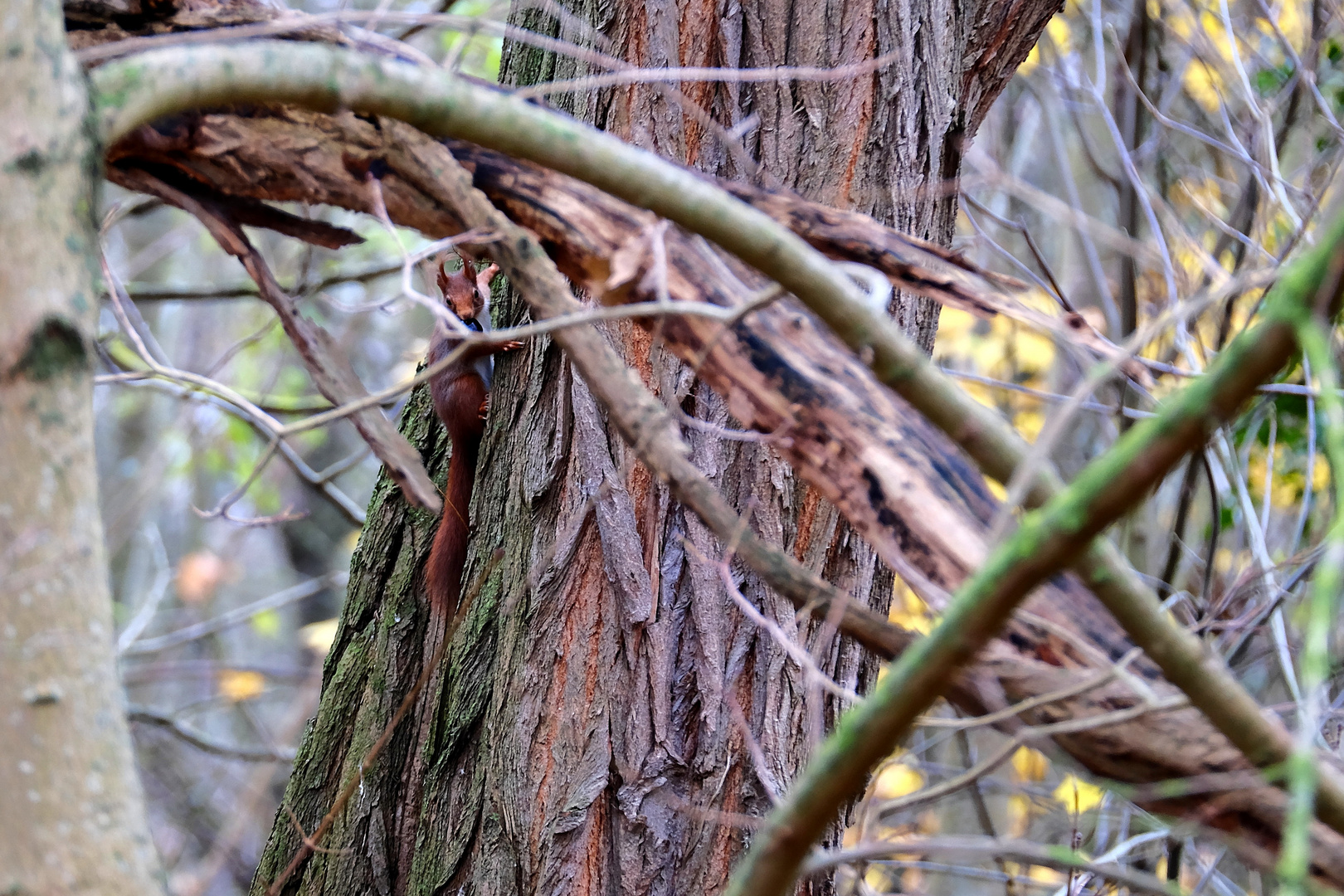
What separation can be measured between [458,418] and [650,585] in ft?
3.14

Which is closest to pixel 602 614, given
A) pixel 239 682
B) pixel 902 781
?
pixel 902 781

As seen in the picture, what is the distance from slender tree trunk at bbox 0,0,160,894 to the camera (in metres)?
0.96

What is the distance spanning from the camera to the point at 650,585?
6.13ft

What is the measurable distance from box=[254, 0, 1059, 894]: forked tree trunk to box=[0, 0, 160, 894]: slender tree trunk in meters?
0.93

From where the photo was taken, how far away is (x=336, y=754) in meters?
2.28

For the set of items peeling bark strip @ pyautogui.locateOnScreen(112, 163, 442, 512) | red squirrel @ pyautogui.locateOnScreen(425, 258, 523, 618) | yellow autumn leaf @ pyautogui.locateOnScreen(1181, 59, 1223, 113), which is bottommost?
red squirrel @ pyautogui.locateOnScreen(425, 258, 523, 618)

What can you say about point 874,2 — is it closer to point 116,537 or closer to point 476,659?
point 476,659

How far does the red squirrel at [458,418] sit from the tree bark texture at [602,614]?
0.09 metres

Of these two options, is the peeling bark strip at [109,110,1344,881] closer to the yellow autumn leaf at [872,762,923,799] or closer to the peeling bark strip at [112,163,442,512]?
the peeling bark strip at [112,163,442,512]

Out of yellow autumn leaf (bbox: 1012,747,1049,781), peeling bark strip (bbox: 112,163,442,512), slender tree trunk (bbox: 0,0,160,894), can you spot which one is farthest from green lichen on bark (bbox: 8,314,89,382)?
yellow autumn leaf (bbox: 1012,747,1049,781)

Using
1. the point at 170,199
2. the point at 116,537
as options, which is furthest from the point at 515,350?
the point at 116,537

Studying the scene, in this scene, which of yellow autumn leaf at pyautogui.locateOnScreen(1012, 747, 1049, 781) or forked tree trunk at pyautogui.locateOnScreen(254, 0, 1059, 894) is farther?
yellow autumn leaf at pyautogui.locateOnScreen(1012, 747, 1049, 781)

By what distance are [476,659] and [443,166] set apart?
963mm

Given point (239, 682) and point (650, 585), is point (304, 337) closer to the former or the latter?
point (650, 585)
